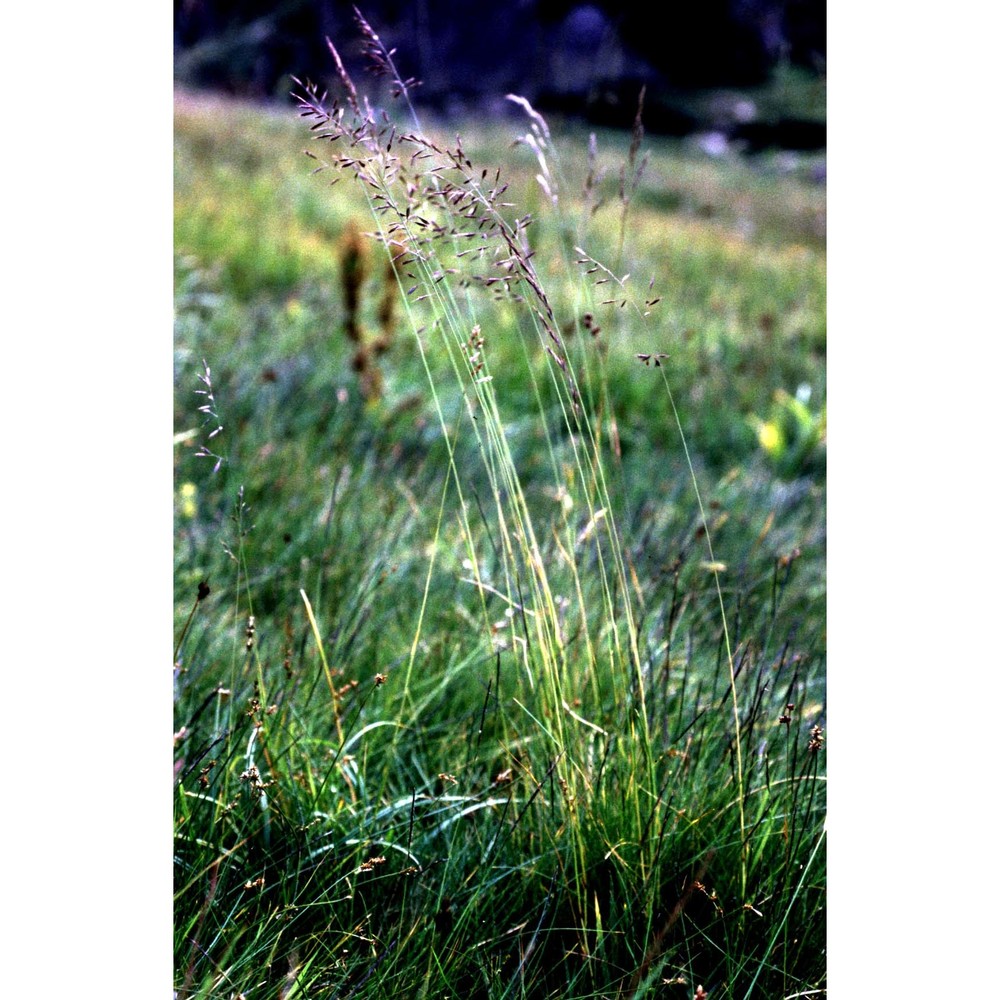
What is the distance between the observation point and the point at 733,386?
297 cm

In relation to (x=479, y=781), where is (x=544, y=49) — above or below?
above

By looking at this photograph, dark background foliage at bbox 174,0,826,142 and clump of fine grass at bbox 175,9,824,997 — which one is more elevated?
dark background foliage at bbox 174,0,826,142

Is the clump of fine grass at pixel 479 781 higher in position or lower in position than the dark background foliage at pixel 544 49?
lower

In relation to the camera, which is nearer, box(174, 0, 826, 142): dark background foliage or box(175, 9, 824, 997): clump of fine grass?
box(175, 9, 824, 997): clump of fine grass

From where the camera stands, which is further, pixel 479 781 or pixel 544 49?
pixel 544 49

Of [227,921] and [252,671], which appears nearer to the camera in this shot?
[227,921]

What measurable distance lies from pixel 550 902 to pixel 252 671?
522 millimetres

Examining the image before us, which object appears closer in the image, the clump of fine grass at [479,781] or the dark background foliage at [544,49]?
the clump of fine grass at [479,781]

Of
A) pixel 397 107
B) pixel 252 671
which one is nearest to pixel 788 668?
pixel 252 671
